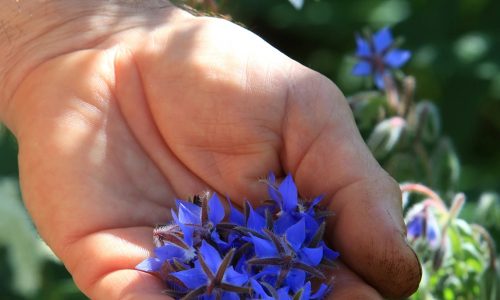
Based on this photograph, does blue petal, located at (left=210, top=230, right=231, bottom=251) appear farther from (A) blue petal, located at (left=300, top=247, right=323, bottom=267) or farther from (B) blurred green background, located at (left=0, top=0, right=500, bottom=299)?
(B) blurred green background, located at (left=0, top=0, right=500, bottom=299)

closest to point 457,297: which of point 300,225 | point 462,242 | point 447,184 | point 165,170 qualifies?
point 462,242

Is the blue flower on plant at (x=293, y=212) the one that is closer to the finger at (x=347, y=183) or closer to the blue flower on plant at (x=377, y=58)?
the finger at (x=347, y=183)

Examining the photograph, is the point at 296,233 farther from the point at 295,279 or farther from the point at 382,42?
the point at 382,42

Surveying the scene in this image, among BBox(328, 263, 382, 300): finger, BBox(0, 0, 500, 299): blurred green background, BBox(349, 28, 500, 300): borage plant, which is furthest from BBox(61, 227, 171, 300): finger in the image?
BBox(0, 0, 500, 299): blurred green background

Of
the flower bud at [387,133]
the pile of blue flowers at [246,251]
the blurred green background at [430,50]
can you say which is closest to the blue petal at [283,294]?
the pile of blue flowers at [246,251]

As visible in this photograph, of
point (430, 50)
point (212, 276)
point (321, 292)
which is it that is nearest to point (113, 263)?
point (212, 276)

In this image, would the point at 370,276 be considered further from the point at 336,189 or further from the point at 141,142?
the point at 141,142
